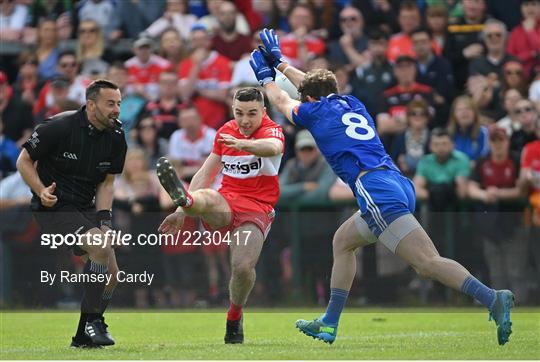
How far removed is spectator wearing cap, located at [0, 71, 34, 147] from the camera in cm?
1845

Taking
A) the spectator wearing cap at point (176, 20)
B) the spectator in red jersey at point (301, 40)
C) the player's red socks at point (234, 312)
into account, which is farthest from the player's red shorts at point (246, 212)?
the spectator wearing cap at point (176, 20)

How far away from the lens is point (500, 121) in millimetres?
17250

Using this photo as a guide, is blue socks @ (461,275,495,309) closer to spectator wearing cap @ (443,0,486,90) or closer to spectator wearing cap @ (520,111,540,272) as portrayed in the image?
spectator wearing cap @ (520,111,540,272)

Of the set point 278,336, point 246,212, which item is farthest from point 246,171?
point 278,336

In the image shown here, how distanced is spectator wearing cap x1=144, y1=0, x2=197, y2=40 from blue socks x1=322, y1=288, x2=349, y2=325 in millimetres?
9663

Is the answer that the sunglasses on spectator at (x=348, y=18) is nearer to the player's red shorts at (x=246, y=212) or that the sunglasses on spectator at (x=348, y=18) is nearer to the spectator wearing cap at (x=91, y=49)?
the spectator wearing cap at (x=91, y=49)

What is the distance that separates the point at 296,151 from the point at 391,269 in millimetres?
2183

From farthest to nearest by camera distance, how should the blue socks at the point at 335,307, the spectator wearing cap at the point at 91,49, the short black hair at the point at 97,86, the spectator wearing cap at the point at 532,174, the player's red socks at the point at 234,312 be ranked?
1. the spectator wearing cap at the point at 91,49
2. the spectator wearing cap at the point at 532,174
3. the player's red socks at the point at 234,312
4. the short black hair at the point at 97,86
5. the blue socks at the point at 335,307

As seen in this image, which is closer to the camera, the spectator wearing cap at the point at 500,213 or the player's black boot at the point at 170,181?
the player's black boot at the point at 170,181

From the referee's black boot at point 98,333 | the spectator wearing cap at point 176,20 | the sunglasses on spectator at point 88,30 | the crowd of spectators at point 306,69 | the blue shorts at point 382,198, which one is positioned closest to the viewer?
the blue shorts at point 382,198

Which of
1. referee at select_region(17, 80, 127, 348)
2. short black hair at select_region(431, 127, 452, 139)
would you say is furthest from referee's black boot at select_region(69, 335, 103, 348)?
short black hair at select_region(431, 127, 452, 139)

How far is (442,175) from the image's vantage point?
53.8ft

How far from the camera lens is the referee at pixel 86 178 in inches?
423

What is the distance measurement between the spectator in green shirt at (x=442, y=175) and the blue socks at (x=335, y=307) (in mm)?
5972
